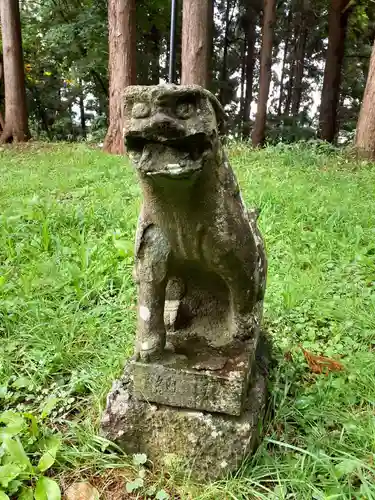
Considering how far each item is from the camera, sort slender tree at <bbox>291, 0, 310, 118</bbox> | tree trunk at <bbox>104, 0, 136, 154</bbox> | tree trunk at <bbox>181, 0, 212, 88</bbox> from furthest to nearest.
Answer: slender tree at <bbox>291, 0, 310, 118</bbox>, tree trunk at <bbox>104, 0, 136, 154</bbox>, tree trunk at <bbox>181, 0, 212, 88</bbox>

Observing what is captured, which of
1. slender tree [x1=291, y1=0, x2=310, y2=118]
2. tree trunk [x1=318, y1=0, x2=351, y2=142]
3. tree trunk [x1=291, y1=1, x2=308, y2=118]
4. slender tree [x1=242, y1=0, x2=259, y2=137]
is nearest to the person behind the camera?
tree trunk [x1=318, y1=0, x2=351, y2=142]

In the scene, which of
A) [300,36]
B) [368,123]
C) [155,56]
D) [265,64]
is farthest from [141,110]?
[300,36]

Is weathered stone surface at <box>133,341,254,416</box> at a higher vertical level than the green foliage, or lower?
higher

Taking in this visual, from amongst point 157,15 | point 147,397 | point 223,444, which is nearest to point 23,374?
point 147,397

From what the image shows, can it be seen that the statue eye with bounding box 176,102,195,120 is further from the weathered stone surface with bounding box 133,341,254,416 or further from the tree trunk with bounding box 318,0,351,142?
the tree trunk with bounding box 318,0,351,142

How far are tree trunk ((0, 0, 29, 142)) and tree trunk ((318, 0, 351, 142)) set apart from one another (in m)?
6.70

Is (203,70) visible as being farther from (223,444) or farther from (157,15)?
(157,15)

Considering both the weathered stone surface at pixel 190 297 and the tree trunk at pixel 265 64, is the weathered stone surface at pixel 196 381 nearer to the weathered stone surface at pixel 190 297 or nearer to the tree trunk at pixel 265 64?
the weathered stone surface at pixel 190 297

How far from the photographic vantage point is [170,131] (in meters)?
1.20

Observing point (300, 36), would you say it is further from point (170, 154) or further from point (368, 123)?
point (170, 154)

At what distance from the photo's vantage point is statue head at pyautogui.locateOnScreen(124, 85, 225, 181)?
1204mm

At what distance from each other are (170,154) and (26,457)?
50.6 inches

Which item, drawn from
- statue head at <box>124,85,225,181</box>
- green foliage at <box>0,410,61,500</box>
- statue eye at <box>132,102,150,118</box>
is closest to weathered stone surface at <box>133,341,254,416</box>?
green foliage at <box>0,410,61,500</box>

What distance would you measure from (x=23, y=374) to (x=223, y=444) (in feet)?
3.82
